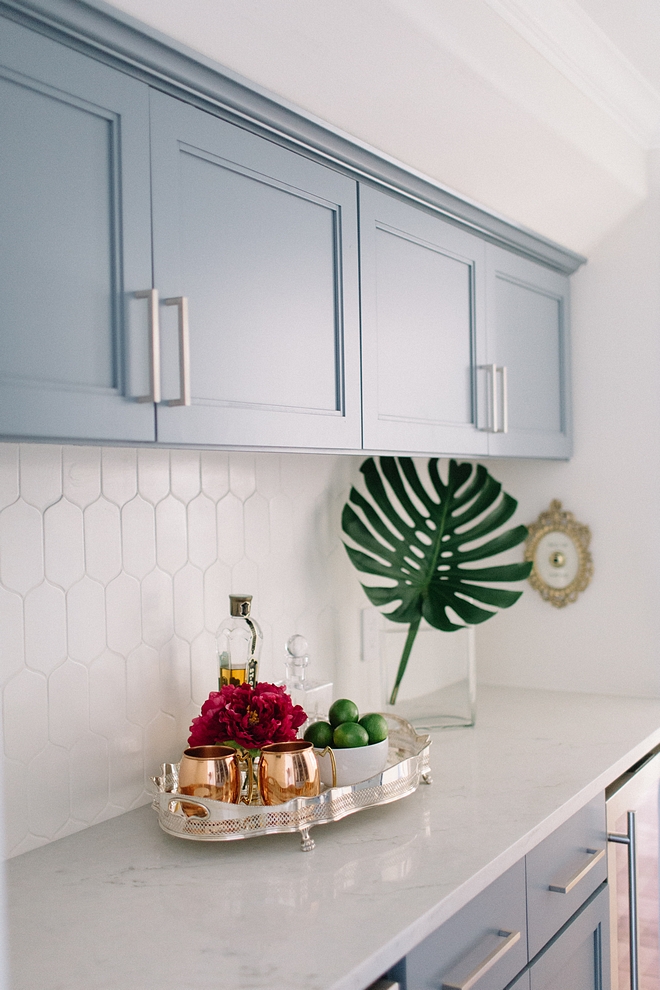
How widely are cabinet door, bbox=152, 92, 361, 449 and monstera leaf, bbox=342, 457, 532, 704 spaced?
0.60m

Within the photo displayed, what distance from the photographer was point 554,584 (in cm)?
273

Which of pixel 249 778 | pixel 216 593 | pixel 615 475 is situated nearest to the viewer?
pixel 249 778

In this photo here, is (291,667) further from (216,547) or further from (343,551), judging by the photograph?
(343,551)

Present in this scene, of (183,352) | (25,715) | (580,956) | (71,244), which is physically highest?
(71,244)

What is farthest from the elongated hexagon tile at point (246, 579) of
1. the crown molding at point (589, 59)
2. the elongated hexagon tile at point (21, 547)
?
the crown molding at point (589, 59)

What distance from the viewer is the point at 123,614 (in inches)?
65.3

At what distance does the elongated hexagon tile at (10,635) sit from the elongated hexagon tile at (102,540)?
0.53ft

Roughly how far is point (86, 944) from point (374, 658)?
1.38 metres

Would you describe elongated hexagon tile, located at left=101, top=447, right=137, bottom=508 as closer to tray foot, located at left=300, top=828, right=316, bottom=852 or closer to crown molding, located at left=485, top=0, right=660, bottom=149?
tray foot, located at left=300, top=828, right=316, bottom=852

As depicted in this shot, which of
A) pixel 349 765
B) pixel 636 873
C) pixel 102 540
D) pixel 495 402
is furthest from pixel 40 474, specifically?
pixel 636 873

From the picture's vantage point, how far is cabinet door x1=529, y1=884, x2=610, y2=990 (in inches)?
63.2

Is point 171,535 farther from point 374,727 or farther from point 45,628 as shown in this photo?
point 374,727

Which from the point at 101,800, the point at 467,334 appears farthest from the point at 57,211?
the point at 467,334

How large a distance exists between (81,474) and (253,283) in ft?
1.48
